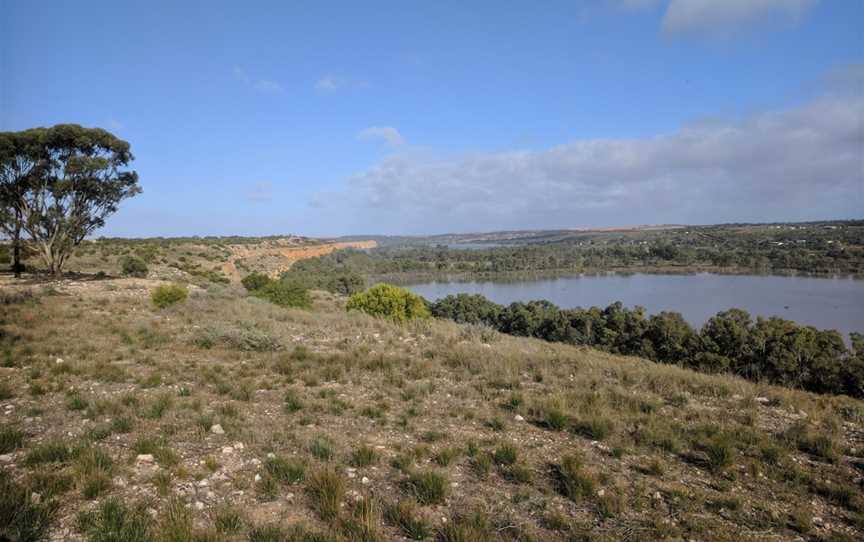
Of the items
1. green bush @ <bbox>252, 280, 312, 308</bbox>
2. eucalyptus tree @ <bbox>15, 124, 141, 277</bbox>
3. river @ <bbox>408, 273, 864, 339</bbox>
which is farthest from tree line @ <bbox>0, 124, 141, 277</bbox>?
river @ <bbox>408, 273, 864, 339</bbox>

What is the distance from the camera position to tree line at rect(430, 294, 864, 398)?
20938 mm

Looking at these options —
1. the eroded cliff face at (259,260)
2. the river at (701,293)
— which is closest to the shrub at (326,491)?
the eroded cliff face at (259,260)

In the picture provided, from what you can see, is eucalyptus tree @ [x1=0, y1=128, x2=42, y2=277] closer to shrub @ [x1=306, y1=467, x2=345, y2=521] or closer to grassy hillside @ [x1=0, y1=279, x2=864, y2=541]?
grassy hillside @ [x1=0, y1=279, x2=864, y2=541]

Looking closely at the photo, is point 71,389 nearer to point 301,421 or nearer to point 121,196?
point 301,421

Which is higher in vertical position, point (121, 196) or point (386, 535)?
point (121, 196)

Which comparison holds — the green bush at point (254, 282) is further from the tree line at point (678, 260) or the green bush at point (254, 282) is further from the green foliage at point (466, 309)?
the tree line at point (678, 260)

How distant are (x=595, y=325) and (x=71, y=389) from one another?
32.4 meters

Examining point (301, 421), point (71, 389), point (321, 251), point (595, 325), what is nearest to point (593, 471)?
point (301, 421)

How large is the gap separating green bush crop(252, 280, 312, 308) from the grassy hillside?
13.0 metres

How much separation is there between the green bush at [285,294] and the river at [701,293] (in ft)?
133

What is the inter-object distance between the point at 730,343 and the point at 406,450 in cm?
2705

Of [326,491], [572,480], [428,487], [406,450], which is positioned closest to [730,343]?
[572,480]

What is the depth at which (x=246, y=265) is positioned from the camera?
154 ft

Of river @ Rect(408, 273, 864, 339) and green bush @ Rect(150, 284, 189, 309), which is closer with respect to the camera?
green bush @ Rect(150, 284, 189, 309)
